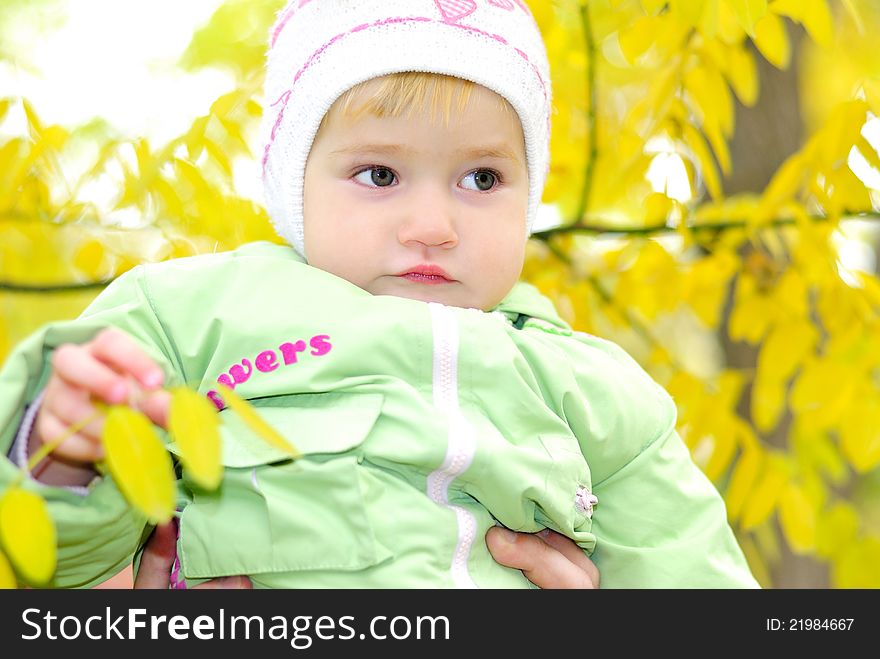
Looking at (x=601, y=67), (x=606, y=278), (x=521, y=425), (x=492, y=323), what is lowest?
(x=521, y=425)

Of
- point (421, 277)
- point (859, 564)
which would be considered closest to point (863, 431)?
point (859, 564)

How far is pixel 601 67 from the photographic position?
3.29 meters

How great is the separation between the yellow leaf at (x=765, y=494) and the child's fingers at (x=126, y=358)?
5.29 feet

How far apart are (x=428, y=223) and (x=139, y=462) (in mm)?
750

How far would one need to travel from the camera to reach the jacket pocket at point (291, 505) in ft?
4.50

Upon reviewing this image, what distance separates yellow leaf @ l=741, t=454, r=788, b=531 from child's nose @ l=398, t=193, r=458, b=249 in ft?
3.76

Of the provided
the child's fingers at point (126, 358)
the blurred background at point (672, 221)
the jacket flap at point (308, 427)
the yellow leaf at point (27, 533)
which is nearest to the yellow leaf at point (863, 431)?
the blurred background at point (672, 221)

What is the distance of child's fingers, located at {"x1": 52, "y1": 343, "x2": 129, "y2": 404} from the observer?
104cm

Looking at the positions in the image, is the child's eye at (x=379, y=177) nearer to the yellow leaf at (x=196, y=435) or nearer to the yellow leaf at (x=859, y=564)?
the yellow leaf at (x=196, y=435)

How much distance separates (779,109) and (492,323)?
244 cm

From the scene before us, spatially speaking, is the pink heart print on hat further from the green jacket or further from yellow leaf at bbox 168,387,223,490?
yellow leaf at bbox 168,387,223,490
